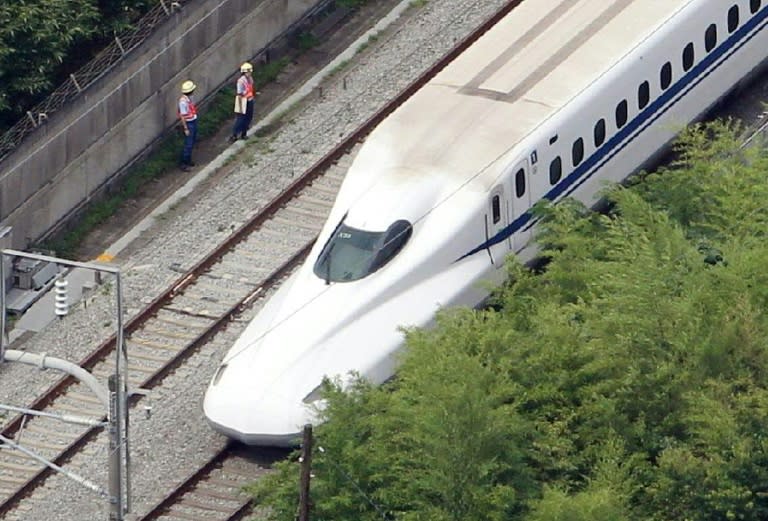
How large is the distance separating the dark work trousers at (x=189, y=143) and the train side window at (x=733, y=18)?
969 cm

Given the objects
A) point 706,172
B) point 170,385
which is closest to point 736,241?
point 706,172

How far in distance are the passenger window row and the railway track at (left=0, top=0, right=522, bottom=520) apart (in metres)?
4.90

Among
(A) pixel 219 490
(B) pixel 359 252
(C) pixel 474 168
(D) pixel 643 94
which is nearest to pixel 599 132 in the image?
(D) pixel 643 94

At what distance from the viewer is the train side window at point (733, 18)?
43000 millimetres

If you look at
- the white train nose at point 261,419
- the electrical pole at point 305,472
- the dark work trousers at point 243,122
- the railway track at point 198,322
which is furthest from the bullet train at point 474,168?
the dark work trousers at point 243,122

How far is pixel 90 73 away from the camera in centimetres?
4466

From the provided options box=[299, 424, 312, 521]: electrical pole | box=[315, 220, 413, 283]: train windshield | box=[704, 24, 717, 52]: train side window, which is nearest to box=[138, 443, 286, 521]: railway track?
box=[315, 220, 413, 283]: train windshield

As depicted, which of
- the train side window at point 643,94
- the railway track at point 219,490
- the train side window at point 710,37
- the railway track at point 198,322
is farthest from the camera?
the train side window at point 710,37

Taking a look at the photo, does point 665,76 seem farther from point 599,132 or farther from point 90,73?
point 90,73

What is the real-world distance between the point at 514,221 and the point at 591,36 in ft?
15.1

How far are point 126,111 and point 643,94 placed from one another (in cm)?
976

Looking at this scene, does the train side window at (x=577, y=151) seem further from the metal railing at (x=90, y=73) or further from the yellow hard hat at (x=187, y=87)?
the metal railing at (x=90, y=73)

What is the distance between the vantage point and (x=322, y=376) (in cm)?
3531

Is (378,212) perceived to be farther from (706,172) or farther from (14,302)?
(14,302)
